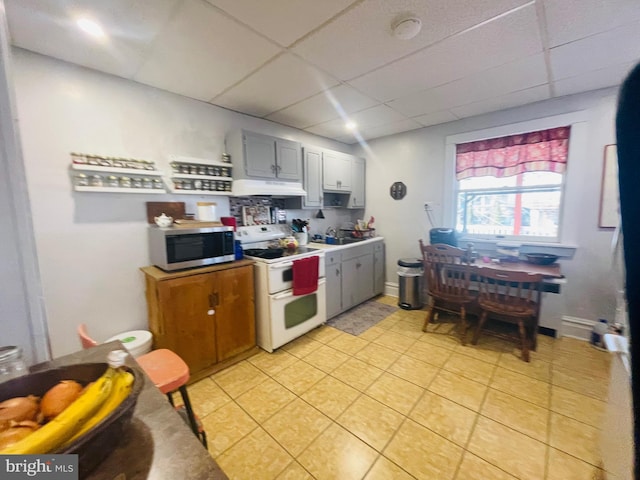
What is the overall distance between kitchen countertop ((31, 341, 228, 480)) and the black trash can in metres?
3.16

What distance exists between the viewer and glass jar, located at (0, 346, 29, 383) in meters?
0.74

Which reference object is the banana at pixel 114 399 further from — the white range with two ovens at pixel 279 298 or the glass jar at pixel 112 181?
the glass jar at pixel 112 181

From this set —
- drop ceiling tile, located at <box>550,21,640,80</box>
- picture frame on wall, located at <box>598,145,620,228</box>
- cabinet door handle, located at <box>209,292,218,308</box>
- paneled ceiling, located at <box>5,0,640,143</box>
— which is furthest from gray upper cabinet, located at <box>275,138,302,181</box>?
picture frame on wall, located at <box>598,145,620,228</box>

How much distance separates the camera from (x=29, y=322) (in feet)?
2.90

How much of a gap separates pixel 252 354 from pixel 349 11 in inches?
109

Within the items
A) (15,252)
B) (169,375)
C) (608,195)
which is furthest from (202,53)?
(608,195)

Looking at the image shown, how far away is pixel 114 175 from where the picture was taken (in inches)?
79.7

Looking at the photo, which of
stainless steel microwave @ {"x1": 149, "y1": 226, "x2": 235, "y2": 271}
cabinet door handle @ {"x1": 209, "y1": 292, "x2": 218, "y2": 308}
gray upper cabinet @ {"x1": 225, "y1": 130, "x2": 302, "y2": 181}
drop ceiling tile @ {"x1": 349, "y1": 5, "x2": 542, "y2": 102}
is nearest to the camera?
drop ceiling tile @ {"x1": 349, "y1": 5, "x2": 542, "y2": 102}

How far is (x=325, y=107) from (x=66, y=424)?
2903 millimetres

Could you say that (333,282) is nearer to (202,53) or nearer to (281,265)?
(281,265)

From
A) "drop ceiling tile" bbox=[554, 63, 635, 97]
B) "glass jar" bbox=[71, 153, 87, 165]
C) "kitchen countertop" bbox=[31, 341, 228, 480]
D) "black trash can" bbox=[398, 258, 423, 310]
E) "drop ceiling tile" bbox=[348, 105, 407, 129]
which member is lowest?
"black trash can" bbox=[398, 258, 423, 310]

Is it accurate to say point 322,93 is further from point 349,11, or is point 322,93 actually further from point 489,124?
point 489,124

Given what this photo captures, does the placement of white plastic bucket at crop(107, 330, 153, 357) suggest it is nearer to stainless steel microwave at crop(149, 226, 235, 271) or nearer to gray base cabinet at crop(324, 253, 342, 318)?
stainless steel microwave at crop(149, 226, 235, 271)

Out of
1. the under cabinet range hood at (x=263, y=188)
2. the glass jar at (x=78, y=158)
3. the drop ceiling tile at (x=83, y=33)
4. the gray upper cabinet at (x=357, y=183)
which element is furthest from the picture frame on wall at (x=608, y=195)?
the glass jar at (x=78, y=158)
